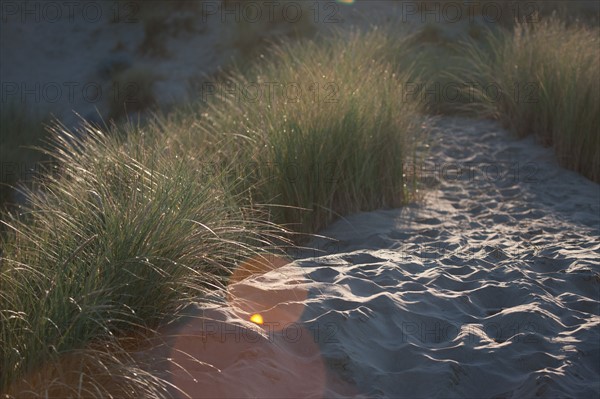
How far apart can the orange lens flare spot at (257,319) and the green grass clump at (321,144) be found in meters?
1.51

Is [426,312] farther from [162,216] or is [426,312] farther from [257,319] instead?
[162,216]

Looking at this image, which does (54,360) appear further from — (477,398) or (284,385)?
(477,398)

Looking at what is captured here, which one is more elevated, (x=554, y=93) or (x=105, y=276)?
(x=554, y=93)

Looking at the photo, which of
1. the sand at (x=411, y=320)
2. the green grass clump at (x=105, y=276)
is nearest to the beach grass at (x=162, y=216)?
the green grass clump at (x=105, y=276)

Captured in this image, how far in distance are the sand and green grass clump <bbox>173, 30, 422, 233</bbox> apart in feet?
0.90

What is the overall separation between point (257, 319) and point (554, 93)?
464 centimetres

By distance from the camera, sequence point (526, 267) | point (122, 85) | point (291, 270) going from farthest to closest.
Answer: point (122, 85) → point (526, 267) → point (291, 270)

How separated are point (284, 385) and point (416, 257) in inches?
67.1

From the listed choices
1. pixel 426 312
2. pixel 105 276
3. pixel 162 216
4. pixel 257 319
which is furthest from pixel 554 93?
pixel 105 276

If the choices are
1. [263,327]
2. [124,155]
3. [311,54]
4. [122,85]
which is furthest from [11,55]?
[263,327]

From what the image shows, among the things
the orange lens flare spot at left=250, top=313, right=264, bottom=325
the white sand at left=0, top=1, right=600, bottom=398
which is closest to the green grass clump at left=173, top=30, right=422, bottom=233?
the white sand at left=0, top=1, right=600, bottom=398

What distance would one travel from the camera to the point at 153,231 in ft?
10.7

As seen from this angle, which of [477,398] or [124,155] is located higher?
[124,155]

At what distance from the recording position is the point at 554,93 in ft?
22.9
